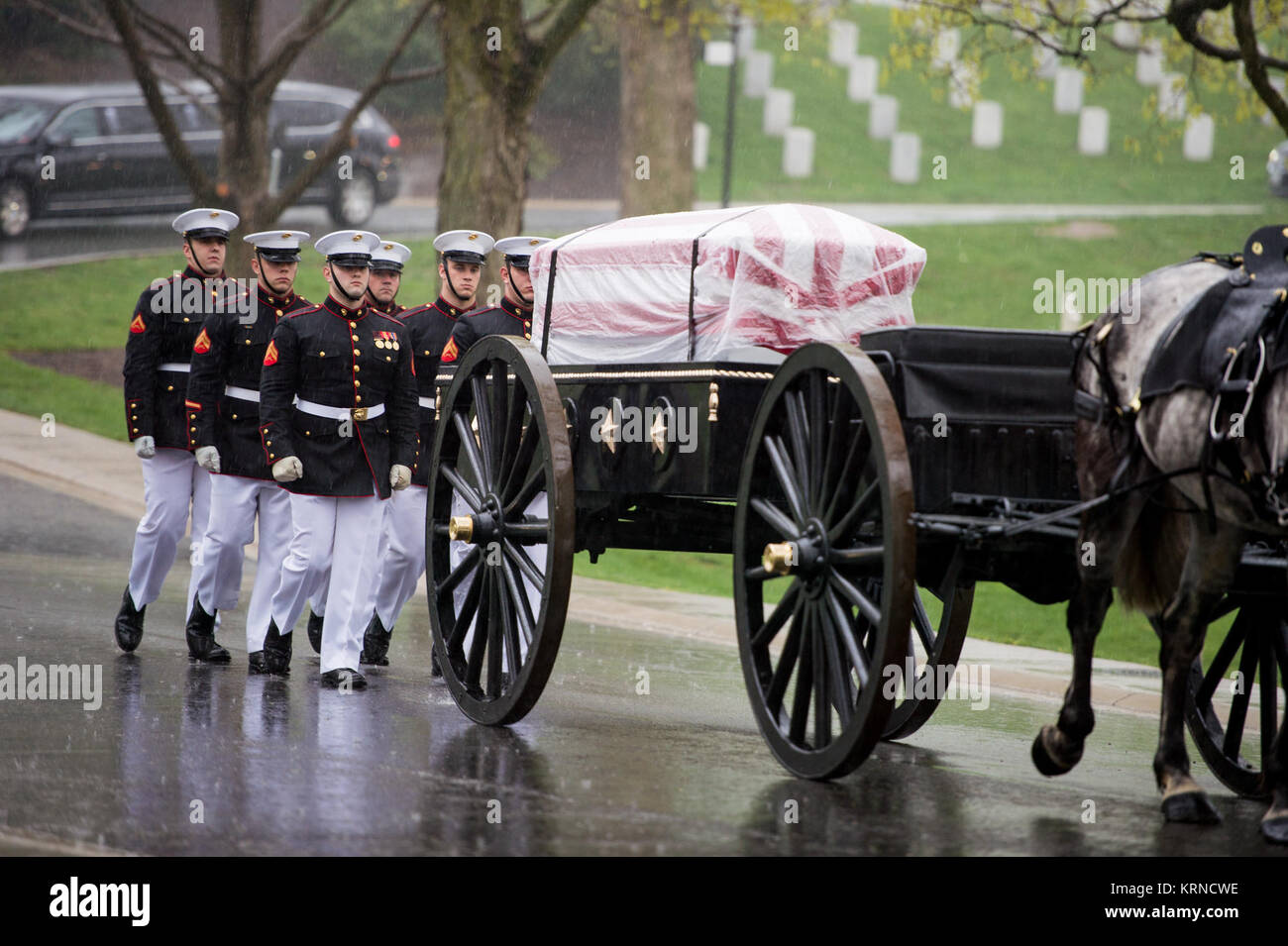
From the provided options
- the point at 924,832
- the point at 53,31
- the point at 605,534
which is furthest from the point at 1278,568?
the point at 53,31

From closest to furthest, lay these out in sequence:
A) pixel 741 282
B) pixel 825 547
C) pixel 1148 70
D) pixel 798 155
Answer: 1. pixel 825 547
2. pixel 741 282
3. pixel 798 155
4. pixel 1148 70

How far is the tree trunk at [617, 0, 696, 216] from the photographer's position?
70.5ft

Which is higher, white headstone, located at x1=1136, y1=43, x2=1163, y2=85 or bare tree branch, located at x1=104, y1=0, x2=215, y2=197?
white headstone, located at x1=1136, y1=43, x2=1163, y2=85

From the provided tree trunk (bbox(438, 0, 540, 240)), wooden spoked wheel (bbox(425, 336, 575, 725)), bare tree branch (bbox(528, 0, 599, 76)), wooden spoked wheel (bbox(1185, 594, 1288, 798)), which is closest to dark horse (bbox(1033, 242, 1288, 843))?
wooden spoked wheel (bbox(1185, 594, 1288, 798))

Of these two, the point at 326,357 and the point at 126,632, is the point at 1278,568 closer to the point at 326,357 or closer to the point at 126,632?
the point at 326,357

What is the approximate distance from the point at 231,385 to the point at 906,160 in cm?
2450

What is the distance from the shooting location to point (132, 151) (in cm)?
2442

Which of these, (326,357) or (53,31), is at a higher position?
(53,31)

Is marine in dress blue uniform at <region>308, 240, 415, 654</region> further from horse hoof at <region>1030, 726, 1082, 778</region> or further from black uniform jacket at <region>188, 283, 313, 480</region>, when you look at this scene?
horse hoof at <region>1030, 726, 1082, 778</region>

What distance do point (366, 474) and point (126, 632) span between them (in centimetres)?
157

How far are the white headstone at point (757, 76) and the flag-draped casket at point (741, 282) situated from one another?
95.8 feet

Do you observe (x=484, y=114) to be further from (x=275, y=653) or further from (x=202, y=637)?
(x=275, y=653)

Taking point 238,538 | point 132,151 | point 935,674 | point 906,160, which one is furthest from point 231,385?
point 906,160
